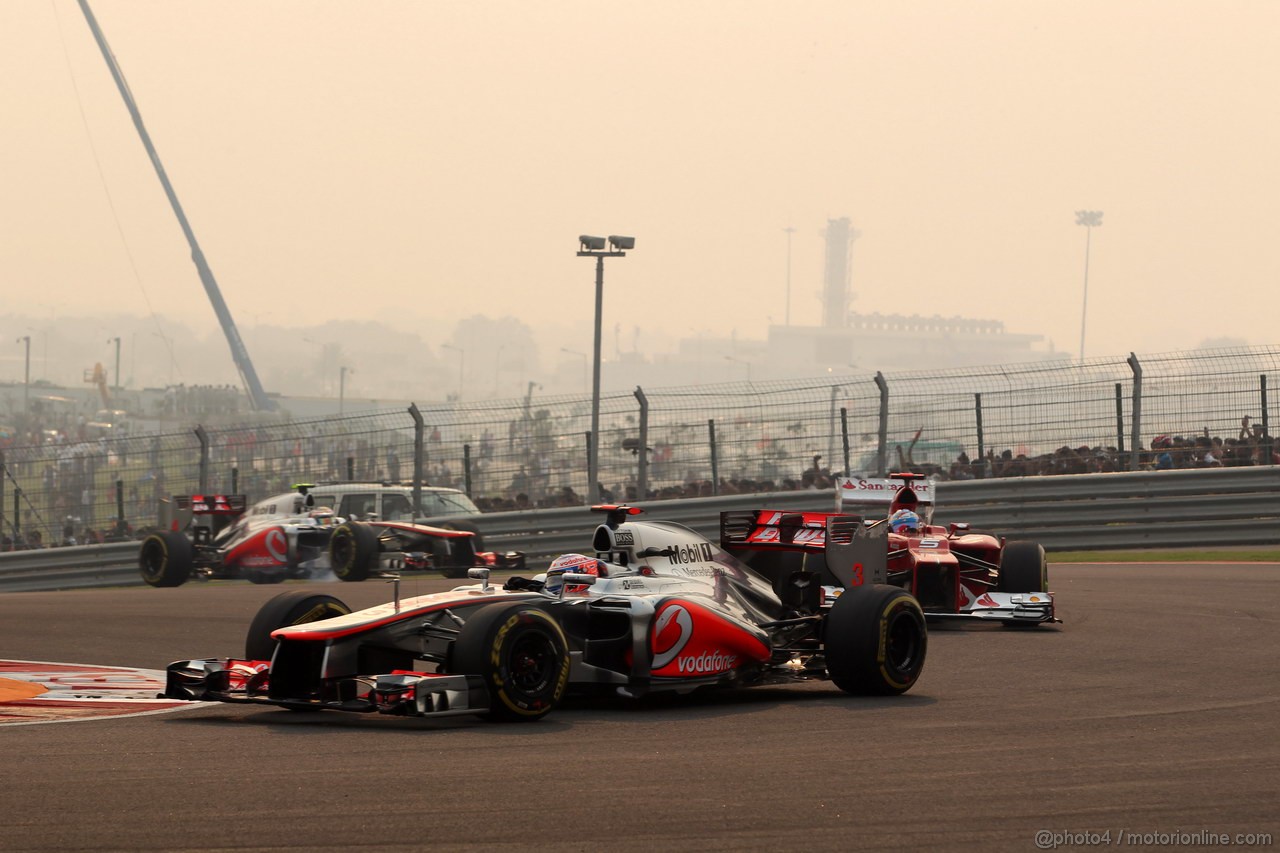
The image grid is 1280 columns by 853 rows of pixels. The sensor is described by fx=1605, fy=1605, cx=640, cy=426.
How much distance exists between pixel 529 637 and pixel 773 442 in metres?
14.6

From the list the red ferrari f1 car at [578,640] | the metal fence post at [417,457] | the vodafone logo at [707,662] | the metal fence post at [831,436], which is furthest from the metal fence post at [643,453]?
the vodafone logo at [707,662]

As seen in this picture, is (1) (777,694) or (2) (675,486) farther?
(2) (675,486)

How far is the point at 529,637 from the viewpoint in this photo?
867cm

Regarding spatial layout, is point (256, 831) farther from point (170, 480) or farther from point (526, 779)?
point (170, 480)

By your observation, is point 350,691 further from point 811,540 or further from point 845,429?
point 845,429

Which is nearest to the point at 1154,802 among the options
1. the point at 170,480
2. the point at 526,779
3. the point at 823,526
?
the point at 526,779

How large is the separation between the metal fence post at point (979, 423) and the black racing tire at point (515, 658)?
1496 centimetres

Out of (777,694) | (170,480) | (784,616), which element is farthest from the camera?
(170,480)

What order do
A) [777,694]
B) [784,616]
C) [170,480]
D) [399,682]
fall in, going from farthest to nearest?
[170,480] < [784,616] < [777,694] < [399,682]

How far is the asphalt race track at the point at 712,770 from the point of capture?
5.75m

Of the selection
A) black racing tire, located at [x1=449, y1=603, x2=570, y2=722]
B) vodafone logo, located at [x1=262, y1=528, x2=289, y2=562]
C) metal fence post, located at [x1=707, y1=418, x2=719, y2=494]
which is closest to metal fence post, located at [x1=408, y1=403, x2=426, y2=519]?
vodafone logo, located at [x1=262, y1=528, x2=289, y2=562]

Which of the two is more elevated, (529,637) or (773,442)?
(773,442)

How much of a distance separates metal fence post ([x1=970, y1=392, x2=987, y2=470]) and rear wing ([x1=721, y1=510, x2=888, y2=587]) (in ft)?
37.9

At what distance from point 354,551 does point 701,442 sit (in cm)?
549
